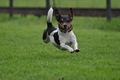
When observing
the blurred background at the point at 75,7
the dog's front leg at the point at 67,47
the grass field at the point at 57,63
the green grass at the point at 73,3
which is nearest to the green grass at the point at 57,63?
the grass field at the point at 57,63

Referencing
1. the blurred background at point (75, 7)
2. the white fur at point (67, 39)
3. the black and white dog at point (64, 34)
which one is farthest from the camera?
the blurred background at point (75, 7)

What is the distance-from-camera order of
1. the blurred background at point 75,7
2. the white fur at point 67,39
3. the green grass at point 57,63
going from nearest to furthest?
the green grass at point 57,63
the white fur at point 67,39
the blurred background at point 75,7

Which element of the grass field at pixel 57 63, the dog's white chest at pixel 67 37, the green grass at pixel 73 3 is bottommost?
the green grass at pixel 73 3

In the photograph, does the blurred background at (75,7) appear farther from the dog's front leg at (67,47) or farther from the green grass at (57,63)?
the dog's front leg at (67,47)

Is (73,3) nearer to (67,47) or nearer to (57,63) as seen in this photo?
(67,47)

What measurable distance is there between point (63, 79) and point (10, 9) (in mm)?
22707

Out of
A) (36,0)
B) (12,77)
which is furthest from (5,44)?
(36,0)

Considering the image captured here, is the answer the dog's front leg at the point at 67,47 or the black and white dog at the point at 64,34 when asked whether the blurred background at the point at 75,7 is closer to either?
the black and white dog at the point at 64,34

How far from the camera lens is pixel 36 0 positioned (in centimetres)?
3506

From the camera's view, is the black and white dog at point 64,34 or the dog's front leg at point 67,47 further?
the black and white dog at point 64,34

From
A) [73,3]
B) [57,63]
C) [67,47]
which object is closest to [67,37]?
[67,47]

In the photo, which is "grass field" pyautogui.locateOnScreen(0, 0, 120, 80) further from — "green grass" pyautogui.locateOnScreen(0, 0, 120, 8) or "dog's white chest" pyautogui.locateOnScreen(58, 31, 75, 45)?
"green grass" pyautogui.locateOnScreen(0, 0, 120, 8)

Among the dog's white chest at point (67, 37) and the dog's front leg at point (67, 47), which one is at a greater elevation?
the dog's white chest at point (67, 37)

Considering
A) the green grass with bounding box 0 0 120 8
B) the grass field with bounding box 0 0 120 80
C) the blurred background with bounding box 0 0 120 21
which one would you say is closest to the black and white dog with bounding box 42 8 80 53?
the grass field with bounding box 0 0 120 80
